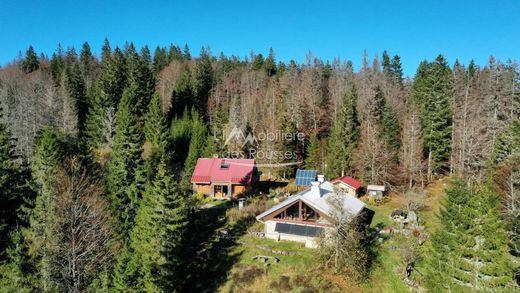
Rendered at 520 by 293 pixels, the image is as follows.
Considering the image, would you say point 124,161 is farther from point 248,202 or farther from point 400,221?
point 400,221

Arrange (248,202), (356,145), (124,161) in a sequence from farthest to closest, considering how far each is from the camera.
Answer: (356,145)
(248,202)
(124,161)

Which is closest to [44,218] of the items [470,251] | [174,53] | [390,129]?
[470,251]

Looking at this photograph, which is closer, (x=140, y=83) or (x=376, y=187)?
(x=376, y=187)

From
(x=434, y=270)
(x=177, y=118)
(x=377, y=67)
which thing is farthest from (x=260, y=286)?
(x=377, y=67)

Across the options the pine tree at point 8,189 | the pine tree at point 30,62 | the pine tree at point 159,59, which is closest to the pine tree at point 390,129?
the pine tree at point 8,189

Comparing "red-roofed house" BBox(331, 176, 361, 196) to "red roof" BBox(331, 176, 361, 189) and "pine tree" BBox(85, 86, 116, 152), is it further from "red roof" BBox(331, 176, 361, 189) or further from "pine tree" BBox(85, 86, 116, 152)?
"pine tree" BBox(85, 86, 116, 152)

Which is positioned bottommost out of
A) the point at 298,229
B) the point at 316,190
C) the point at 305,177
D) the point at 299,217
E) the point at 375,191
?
the point at 298,229

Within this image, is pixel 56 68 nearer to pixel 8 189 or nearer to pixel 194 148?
pixel 194 148

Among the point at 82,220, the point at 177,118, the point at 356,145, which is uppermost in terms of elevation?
the point at 177,118
